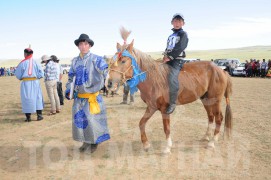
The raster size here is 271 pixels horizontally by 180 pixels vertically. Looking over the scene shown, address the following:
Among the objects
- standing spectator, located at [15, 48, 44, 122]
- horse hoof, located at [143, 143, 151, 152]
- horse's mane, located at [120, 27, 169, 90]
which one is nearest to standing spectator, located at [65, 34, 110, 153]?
horse's mane, located at [120, 27, 169, 90]

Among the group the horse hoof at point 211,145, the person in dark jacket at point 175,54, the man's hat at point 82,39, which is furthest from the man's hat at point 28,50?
the horse hoof at point 211,145

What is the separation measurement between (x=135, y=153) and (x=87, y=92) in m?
1.63

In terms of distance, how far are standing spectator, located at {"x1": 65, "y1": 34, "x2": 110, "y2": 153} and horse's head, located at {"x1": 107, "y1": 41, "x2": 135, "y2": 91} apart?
217 millimetres

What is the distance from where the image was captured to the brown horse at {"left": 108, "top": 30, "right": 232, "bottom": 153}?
4.71 m

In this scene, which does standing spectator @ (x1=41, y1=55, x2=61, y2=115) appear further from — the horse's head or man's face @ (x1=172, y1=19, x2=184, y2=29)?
man's face @ (x1=172, y1=19, x2=184, y2=29)

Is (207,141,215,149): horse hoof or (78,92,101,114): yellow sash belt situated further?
(207,141,215,149): horse hoof

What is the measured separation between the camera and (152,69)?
506cm

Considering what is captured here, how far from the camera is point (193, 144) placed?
5.80 m

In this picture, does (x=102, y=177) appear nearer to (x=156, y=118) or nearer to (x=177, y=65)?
(x=177, y=65)

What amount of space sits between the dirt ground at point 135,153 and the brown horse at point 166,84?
411 millimetres

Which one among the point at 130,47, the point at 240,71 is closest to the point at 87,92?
the point at 130,47

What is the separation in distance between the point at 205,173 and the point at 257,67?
24133 mm

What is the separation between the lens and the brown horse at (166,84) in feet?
15.4

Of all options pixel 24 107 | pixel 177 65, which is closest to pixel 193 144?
pixel 177 65
